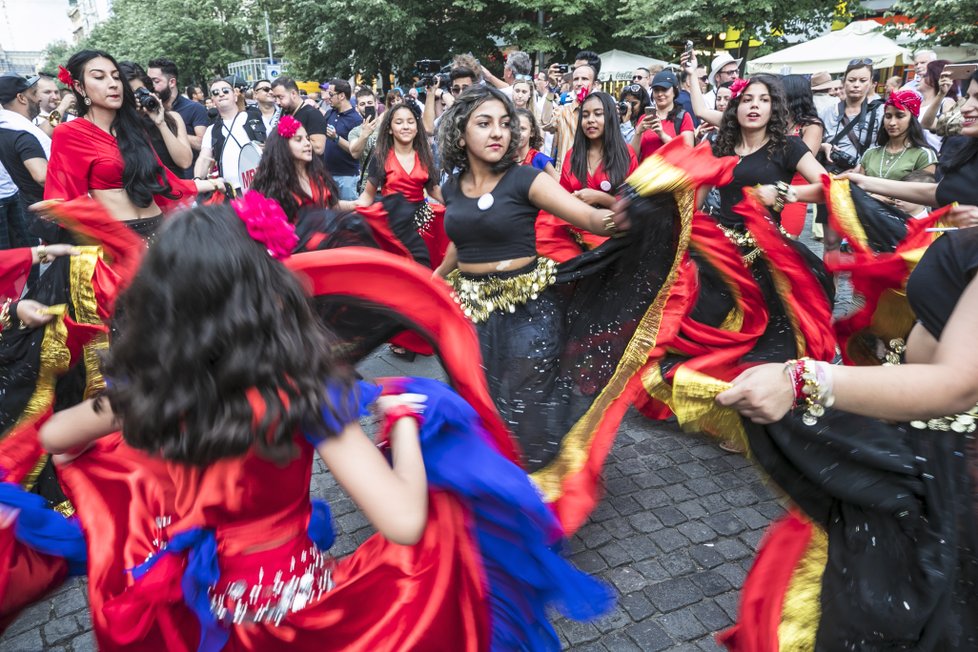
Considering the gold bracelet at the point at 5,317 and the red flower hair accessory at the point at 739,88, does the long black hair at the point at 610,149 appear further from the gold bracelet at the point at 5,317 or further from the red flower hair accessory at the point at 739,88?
the gold bracelet at the point at 5,317

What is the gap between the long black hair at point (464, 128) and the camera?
11.2ft

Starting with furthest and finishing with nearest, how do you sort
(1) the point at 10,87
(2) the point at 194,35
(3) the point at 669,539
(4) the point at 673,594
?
1. (2) the point at 194,35
2. (1) the point at 10,87
3. (3) the point at 669,539
4. (4) the point at 673,594

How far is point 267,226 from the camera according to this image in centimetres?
143

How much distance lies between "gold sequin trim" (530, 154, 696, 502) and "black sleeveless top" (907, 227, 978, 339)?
120 centimetres

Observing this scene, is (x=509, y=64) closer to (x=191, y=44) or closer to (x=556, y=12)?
(x=556, y=12)

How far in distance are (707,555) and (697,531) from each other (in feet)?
0.58

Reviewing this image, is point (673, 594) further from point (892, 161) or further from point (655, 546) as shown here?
point (892, 161)

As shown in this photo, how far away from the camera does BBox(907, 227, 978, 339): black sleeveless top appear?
1.54m

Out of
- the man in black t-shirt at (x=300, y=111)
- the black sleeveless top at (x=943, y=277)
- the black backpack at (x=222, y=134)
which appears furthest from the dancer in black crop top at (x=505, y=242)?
the black backpack at (x=222, y=134)

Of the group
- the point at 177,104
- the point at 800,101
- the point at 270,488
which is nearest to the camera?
the point at 270,488

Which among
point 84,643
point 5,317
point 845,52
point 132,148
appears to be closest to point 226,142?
point 132,148

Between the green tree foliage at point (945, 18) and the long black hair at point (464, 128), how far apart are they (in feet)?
54.5

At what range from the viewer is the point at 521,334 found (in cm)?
320

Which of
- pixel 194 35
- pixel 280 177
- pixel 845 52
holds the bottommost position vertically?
pixel 280 177
